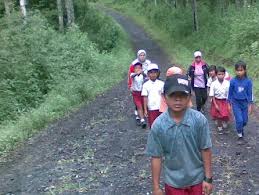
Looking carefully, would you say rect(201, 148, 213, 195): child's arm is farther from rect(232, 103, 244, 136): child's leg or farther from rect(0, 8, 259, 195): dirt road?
rect(232, 103, 244, 136): child's leg

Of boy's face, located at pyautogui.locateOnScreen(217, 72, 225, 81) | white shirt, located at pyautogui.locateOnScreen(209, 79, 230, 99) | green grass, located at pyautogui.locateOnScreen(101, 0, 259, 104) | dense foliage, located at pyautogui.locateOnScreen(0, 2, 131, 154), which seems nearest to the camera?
boy's face, located at pyautogui.locateOnScreen(217, 72, 225, 81)

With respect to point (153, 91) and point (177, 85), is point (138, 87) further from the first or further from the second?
point (177, 85)

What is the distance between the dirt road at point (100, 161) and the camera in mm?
7352

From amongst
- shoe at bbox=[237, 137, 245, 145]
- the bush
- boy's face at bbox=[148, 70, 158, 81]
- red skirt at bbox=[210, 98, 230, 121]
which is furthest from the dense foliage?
the bush

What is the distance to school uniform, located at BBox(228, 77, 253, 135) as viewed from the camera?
9.16 meters

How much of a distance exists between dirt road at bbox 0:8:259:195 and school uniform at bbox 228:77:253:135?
1.71 ft

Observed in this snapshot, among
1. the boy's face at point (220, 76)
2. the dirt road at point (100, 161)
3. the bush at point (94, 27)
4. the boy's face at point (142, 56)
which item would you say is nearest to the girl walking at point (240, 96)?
the dirt road at point (100, 161)

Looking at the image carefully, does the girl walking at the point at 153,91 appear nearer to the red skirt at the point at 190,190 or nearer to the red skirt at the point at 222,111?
the red skirt at the point at 222,111

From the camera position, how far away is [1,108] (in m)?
13.5

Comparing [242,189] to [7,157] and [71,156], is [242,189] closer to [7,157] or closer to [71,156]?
[71,156]

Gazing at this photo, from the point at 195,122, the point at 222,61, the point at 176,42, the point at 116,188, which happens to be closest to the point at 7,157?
the point at 116,188

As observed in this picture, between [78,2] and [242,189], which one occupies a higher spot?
[78,2]

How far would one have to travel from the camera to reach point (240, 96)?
925 cm

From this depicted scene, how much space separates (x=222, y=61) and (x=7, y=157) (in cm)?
1576
